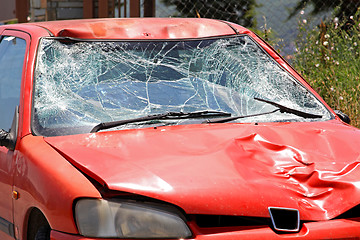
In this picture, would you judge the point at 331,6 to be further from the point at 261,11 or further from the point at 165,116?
the point at 165,116

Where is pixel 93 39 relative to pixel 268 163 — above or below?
above

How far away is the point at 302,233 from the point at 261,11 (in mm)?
10201

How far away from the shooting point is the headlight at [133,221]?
259 centimetres

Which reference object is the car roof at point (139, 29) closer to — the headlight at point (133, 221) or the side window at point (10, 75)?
the side window at point (10, 75)

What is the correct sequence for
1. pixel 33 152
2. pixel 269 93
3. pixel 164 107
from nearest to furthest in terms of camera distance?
pixel 33 152 < pixel 164 107 < pixel 269 93

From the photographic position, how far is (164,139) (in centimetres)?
311

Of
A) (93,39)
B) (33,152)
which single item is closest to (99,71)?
(93,39)

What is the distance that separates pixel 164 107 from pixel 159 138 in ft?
1.51

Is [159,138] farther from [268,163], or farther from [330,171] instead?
[330,171]

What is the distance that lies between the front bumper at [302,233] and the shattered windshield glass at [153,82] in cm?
94

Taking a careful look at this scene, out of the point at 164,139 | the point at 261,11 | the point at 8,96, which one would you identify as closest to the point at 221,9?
the point at 261,11

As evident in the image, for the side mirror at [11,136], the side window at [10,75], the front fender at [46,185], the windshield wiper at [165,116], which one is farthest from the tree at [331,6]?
the front fender at [46,185]

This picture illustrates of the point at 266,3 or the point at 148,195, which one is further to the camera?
the point at 266,3

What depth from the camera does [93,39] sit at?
3.95 metres
